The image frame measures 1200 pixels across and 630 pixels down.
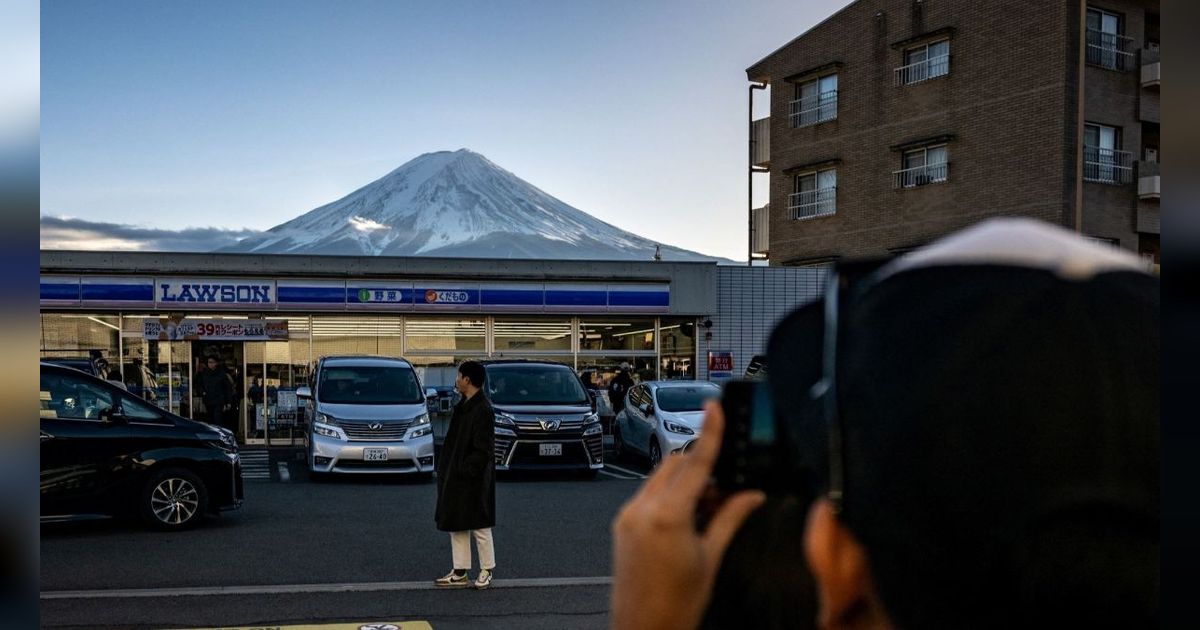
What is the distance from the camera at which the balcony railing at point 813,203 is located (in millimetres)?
26047

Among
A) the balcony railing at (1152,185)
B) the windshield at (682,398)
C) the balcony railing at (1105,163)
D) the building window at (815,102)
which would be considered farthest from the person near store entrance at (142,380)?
the balcony railing at (1152,185)

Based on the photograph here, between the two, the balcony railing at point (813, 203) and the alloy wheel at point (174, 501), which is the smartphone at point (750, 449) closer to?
the alloy wheel at point (174, 501)

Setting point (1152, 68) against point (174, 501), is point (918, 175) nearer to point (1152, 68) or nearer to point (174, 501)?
point (1152, 68)

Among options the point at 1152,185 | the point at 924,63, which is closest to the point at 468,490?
the point at 1152,185

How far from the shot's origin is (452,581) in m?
7.69

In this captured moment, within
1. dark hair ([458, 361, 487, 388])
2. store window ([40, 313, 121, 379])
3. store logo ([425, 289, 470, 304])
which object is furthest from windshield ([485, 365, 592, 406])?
store window ([40, 313, 121, 379])

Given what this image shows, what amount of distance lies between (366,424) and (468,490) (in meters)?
7.28

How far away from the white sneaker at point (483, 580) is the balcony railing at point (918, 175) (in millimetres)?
16678

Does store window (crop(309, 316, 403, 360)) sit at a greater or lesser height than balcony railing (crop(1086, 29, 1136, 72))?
lesser

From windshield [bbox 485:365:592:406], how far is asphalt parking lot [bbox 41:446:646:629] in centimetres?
323

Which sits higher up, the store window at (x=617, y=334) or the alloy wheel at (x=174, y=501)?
the store window at (x=617, y=334)

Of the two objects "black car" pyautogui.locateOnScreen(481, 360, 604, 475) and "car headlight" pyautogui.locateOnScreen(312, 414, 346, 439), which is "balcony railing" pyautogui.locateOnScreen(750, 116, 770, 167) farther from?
"car headlight" pyautogui.locateOnScreen(312, 414, 346, 439)

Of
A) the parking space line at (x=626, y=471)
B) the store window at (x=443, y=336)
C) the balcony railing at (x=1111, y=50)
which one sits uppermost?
the balcony railing at (x=1111, y=50)

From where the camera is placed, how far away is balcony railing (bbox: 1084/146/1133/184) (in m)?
19.8
